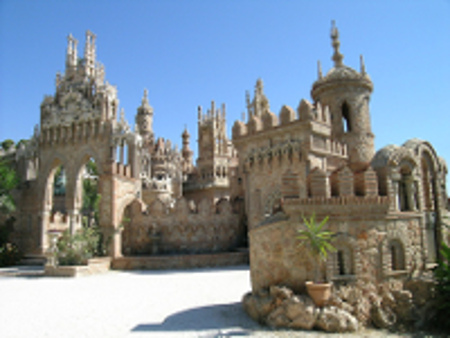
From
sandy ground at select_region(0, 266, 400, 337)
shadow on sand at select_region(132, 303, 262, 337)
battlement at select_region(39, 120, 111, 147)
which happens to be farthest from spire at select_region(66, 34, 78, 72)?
shadow on sand at select_region(132, 303, 262, 337)

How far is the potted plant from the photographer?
8461 millimetres

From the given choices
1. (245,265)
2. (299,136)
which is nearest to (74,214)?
(245,265)

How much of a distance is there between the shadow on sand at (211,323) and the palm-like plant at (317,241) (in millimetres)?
2153

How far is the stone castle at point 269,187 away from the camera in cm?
961

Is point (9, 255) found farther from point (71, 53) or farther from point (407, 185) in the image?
point (407, 185)

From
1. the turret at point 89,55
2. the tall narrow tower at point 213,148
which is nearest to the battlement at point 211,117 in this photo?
the tall narrow tower at point 213,148

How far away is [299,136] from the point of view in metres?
19.8

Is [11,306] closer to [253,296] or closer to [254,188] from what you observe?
[253,296]

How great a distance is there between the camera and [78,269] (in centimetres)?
1795

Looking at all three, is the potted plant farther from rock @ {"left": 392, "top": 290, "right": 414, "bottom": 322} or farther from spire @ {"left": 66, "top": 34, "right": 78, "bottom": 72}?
spire @ {"left": 66, "top": 34, "right": 78, "bottom": 72}

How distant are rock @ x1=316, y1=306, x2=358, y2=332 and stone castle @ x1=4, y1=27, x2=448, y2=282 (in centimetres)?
107

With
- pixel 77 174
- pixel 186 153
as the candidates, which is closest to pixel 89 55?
pixel 77 174

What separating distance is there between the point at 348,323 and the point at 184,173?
122 ft

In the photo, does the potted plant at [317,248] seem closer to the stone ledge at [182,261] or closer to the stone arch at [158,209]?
the stone ledge at [182,261]
